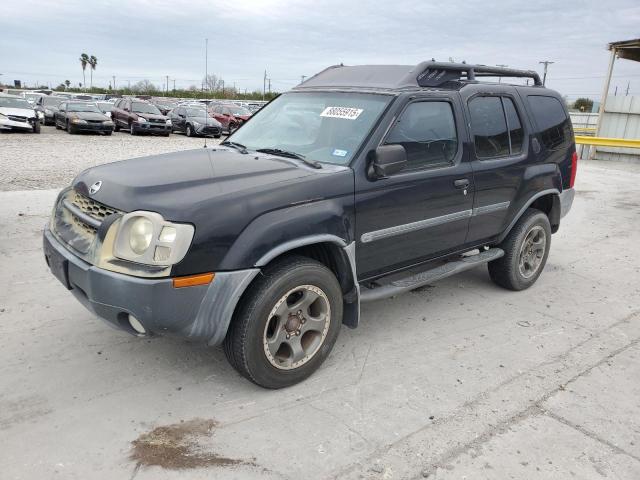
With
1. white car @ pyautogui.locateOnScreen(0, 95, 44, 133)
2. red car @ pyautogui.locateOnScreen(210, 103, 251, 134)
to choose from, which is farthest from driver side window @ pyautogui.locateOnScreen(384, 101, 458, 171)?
red car @ pyautogui.locateOnScreen(210, 103, 251, 134)

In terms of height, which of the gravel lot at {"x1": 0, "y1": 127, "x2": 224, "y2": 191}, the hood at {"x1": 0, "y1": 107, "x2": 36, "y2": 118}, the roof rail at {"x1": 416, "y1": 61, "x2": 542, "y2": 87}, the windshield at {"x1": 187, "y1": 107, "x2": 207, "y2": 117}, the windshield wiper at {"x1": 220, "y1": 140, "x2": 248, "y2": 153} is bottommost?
the gravel lot at {"x1": 0, "y1": 127, "x2": 224, "y2": 191}

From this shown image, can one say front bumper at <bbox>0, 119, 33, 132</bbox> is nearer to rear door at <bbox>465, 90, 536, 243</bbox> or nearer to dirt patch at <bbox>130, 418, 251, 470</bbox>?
rear door at <bbox>465, 90, 536, 243</bbox>

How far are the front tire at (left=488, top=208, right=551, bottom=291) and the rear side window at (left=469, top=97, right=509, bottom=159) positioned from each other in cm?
80

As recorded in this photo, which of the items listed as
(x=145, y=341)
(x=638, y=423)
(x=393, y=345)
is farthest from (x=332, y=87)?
(x=638, y=423)

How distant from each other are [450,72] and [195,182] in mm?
2587

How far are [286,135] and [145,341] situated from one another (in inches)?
75.4

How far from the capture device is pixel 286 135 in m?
4.15

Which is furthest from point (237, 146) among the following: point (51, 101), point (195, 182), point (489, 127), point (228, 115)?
point (51, 101)

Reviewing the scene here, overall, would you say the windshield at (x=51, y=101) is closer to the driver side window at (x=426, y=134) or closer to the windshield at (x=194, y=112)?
the windshield at (x=194, y=112)

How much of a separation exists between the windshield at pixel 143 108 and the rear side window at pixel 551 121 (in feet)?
70.5

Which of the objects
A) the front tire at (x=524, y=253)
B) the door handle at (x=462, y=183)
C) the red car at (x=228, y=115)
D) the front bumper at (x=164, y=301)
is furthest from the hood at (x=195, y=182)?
the red car at (x=228, y=115)

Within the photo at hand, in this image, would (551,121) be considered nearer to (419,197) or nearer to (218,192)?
(419,197)

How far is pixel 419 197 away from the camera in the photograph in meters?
3.88

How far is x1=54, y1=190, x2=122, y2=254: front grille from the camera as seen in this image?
3.08 m
